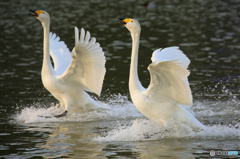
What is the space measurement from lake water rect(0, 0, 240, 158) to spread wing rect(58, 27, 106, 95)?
31.3 inches

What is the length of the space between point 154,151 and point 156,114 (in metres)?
1.08

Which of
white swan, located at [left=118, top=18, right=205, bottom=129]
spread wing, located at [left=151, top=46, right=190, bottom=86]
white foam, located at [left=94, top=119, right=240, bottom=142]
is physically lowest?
white foam, located at [left=94, top=119, right=240, bottom=142]

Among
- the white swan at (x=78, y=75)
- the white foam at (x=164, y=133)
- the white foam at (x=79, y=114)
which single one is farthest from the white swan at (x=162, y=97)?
the white foam at (x=79, y=114)

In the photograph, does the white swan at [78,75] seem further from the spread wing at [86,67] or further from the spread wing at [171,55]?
the spread wing at [171,55]

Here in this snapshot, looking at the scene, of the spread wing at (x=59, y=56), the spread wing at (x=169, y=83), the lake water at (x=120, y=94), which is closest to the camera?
the spread wing at (x=169, y=83)

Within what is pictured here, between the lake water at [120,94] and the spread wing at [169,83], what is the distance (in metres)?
0.62

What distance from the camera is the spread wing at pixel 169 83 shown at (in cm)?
879

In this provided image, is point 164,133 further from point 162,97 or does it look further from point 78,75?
point 78,75

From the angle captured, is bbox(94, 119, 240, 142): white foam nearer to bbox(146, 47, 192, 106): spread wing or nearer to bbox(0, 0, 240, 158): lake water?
bbox(0, 0, 240, 158): lake water

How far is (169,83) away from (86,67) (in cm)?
282

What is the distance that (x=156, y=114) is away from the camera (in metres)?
9.80

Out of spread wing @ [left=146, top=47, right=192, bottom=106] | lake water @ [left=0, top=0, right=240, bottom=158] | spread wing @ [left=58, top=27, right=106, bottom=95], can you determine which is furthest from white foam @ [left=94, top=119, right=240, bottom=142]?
spread wing @ [left=58, top=27, right=106, bottom=95]

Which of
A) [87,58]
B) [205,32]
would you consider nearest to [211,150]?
[87,58]

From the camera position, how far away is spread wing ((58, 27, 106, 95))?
36.6ft
